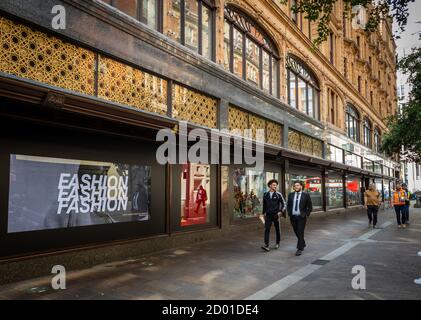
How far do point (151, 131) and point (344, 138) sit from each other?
64.9 feet

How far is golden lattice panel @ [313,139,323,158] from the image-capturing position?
2037 centimetres

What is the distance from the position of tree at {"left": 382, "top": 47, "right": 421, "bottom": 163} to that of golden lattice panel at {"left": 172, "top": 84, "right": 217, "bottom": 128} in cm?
848

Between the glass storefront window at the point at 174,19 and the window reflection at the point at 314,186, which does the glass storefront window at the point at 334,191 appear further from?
the glass storefront window at the point at 174,19

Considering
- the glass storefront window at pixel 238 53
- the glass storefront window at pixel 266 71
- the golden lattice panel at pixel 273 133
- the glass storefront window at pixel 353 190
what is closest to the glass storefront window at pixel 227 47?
the glass storefront window at pixel 238 53

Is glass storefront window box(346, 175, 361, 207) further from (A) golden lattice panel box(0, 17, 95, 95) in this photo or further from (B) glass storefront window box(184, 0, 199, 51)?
(A) golden lattice panel box(0, 17, 95, 95)

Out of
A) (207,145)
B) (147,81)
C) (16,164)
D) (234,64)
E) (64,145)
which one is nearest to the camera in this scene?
(16,164)

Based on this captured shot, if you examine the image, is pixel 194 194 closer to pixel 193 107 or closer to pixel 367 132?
pixel 193 107

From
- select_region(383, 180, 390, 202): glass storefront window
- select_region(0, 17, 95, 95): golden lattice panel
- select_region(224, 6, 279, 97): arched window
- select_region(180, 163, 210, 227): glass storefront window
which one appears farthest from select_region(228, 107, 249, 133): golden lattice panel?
select_region(383, 180, 390, 202): glass storefront window

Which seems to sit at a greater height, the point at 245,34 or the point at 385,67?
the point at 385,67

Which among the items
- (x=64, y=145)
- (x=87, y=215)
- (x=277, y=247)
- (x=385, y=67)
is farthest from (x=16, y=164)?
(x=385, y=67)

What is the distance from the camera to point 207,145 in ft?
34.9

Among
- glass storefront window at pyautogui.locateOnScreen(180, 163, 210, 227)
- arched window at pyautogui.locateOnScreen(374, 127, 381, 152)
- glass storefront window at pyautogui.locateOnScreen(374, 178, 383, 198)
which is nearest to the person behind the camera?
glass storefront window at pyautogui.locateOnScreen(180, 163, 210, 227)
